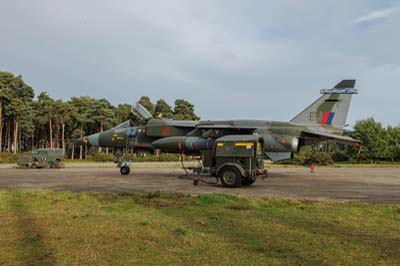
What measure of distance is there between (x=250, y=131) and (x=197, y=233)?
13860 mm

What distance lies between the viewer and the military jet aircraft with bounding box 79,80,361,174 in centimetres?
1803

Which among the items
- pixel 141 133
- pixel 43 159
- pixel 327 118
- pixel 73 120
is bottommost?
pixel 43 159

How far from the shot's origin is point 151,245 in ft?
15.5

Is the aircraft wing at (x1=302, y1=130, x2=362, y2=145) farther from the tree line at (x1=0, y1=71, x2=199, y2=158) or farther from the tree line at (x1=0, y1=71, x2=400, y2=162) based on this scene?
the tree line at (x1=0, y1=71, x2=400, y2=162)

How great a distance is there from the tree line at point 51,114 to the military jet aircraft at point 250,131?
2859 centimetres

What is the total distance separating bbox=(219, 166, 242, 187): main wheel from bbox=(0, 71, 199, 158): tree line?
36628 millimetres

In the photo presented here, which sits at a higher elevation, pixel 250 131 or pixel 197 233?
pixel 250 131

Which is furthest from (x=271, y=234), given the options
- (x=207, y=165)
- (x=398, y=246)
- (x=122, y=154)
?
(x=122, y=154)

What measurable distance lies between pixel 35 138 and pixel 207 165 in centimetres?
6987

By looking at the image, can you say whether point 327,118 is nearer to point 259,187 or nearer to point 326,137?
point 326,137

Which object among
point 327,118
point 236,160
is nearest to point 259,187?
point 236,160

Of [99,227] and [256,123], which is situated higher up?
[256,123]

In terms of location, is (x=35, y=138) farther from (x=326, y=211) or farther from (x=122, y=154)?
(x=326, y=211)

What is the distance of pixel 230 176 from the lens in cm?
1301
